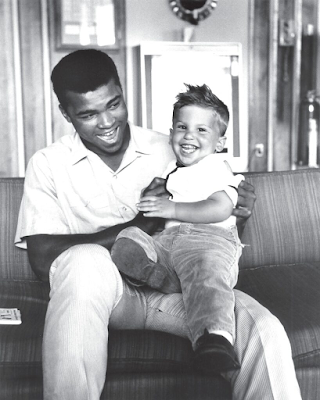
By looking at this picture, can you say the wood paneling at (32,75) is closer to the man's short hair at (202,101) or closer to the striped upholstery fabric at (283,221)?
the striped upholstery fabric at (283,221)

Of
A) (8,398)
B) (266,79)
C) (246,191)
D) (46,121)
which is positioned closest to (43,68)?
(46,121)

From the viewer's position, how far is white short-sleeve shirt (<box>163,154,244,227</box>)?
188 cm

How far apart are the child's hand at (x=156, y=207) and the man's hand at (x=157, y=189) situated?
0.13 meters

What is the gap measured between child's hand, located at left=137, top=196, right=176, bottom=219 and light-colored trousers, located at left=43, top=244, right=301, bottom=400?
0.24 metres

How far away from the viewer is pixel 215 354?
139 cm

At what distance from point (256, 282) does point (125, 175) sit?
2.00ft

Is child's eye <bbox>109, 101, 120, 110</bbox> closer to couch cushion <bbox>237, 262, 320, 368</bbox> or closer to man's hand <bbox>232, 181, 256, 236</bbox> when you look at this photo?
man's hand <bbox>232, 181, 256, 236</bbox>

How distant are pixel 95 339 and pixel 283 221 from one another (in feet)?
3.79

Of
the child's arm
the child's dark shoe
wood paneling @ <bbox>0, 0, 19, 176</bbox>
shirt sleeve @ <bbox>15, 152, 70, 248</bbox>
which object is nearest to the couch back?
shirt sleeve @ <bbox>15, 152, 70, 248</bbox>

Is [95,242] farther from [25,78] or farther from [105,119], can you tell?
[25,78]

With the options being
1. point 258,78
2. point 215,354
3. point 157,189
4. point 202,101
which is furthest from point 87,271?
point 258,78

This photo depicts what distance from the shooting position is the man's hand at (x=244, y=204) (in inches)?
80.8

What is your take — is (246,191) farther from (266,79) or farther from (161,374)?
(266,79)

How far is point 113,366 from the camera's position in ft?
5.36
